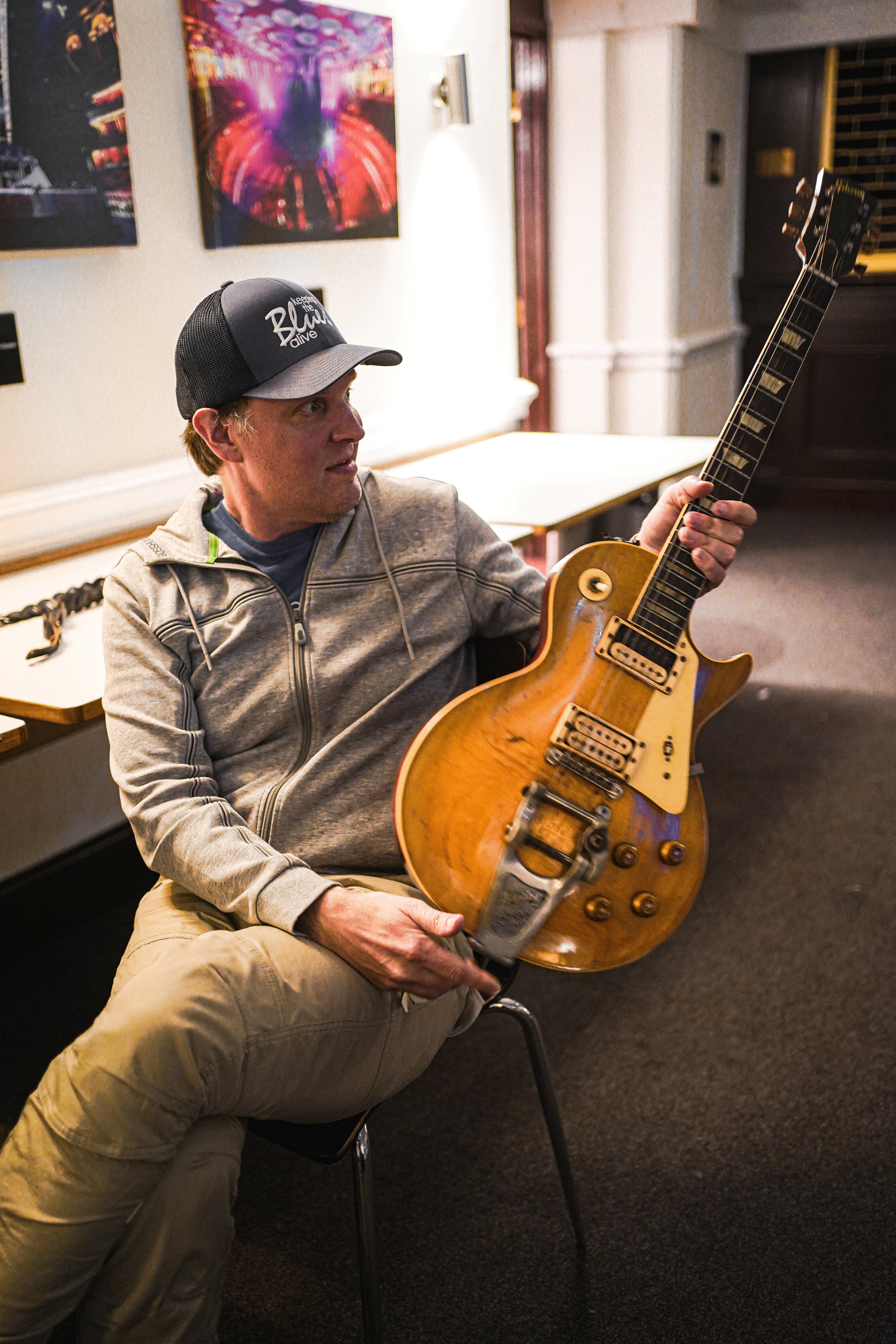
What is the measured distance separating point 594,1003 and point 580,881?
101 centimetres

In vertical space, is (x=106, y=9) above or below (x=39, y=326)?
above

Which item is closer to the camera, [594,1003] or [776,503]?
[594,1003]

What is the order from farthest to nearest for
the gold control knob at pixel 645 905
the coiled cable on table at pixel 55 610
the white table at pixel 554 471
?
the white table at pixel 554 471 → the coiled cable on table at pixel 55 610 → the gold control knob at pixel 645 905

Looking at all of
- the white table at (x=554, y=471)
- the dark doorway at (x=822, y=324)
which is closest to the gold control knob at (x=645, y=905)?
the white table at (x=554, y=471)

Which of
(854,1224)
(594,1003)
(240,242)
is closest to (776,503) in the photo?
(240,242)

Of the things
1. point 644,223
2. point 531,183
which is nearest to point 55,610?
point 531,183

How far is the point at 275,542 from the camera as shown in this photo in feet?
4.91

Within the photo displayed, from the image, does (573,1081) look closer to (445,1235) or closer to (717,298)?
(445,1235)

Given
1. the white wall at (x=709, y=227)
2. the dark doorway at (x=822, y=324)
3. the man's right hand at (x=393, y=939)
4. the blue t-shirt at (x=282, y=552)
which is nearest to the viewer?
the man's right hand at (x=393, y=939)

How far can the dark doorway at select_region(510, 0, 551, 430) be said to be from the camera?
15.9 feet

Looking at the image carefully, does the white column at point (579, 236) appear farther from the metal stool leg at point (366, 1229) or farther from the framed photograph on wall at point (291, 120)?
the metal stool leg at point (366, 1229)

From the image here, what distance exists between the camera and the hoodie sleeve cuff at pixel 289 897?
3.98ft

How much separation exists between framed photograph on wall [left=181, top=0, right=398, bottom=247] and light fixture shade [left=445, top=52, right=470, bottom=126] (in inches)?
12.7

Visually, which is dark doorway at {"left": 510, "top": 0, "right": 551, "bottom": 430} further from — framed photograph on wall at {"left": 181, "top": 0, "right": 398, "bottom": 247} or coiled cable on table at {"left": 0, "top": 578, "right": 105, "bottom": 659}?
coiled cable on table at {"left": 0, "top": 578, "right": 105, "bottom": 659}
